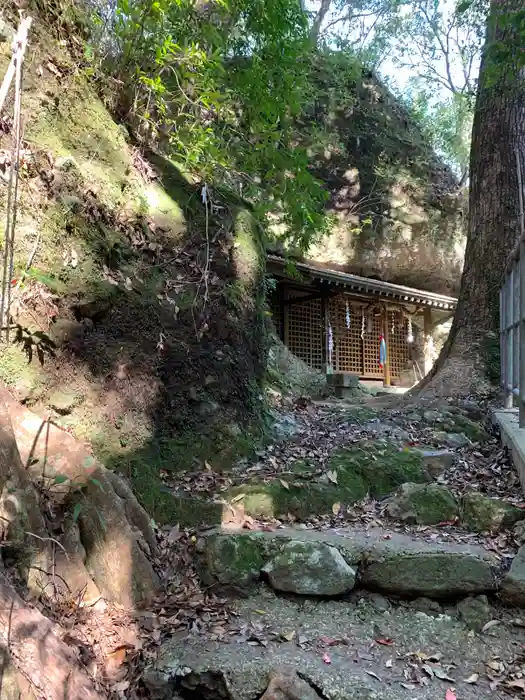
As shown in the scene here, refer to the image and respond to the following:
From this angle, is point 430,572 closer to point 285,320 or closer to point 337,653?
point 337,653

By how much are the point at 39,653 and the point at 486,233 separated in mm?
9007

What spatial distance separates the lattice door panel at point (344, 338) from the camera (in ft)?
52.7

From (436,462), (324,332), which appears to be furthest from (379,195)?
(436,462)

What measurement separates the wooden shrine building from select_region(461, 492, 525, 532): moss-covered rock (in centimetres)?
952

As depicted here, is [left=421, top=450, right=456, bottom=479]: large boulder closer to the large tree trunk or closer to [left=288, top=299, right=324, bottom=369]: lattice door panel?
the large tree trunk

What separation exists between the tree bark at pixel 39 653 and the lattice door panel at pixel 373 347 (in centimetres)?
1495

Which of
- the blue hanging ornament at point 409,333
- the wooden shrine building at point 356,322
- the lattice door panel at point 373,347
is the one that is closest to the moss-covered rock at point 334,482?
the wooden shrine building at point 356,322

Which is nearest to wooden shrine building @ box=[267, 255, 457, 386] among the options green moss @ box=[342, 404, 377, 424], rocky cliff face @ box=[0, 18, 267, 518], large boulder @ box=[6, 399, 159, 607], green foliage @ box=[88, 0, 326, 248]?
green moss @ box=[342, 404, 377, 424]

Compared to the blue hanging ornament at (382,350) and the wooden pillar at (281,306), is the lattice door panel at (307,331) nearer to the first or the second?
the wooden pillar at (281,306)

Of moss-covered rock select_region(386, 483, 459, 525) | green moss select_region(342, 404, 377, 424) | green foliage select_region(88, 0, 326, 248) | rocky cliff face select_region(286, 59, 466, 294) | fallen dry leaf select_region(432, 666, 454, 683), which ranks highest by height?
rocky cliff face select_region(286, 59, 466, 294)

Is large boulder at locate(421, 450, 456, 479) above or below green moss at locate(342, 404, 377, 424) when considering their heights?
below

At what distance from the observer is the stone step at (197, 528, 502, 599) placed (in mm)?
3510

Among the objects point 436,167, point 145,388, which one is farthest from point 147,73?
point 436,167

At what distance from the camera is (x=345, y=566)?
3654 mm
